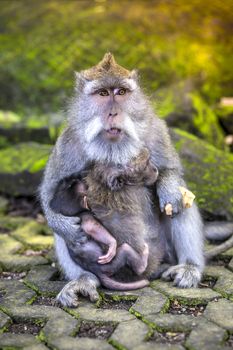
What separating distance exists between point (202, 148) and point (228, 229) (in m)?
1.19

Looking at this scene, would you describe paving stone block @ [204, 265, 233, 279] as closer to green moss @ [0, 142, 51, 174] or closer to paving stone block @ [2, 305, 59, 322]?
paving stone block @ [2, 305, 59, 322]

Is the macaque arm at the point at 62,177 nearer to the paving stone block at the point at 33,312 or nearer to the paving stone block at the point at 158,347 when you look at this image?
the paving stone block at the point at 33,312

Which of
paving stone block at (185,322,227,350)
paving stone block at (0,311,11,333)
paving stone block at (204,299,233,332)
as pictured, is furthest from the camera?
paving stone block at (0,311,11,333)

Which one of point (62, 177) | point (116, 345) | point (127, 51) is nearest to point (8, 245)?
point (62, 177)

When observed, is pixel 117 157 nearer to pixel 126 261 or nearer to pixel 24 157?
pixel 126 261

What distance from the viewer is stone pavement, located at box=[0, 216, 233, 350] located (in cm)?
410

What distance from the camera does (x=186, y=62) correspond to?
8.62m

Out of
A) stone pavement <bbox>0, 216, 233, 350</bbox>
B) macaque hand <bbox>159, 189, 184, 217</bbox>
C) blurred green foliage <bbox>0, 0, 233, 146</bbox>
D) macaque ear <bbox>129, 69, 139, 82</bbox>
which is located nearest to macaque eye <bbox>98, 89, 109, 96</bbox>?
macaque ear <bbox>129, 69, 139, 82</bbox>

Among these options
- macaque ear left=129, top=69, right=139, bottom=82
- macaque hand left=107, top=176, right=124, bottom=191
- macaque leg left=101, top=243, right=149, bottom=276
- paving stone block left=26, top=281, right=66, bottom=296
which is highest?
macaque ear left=129, top=69, right=139, bottom=82

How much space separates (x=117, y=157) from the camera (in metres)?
4.92

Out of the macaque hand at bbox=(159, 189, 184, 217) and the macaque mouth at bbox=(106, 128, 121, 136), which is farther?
the macaque hand at bbox=(159, 189, 184, 217)

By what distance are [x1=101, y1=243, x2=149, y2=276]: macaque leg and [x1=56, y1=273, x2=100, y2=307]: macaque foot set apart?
17 cm

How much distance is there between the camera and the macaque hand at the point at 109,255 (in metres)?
4.84

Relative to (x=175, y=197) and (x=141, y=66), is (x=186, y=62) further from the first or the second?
(x=175, y=197)
